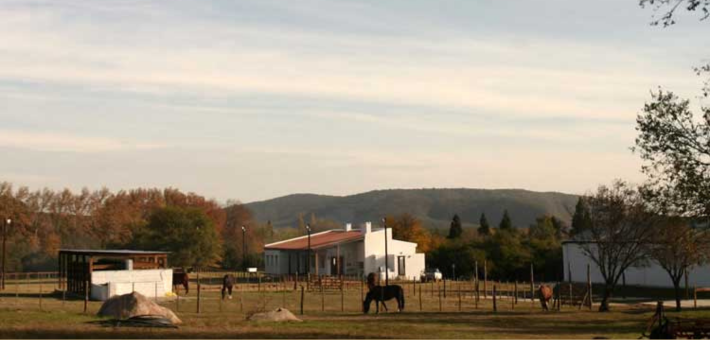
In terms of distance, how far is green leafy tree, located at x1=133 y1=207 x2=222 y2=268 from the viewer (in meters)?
94.1

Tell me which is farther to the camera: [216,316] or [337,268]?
[337,268]

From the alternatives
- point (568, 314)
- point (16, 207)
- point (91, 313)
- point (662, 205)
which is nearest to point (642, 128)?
point (662, 205)

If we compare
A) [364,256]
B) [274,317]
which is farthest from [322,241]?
[274,317]

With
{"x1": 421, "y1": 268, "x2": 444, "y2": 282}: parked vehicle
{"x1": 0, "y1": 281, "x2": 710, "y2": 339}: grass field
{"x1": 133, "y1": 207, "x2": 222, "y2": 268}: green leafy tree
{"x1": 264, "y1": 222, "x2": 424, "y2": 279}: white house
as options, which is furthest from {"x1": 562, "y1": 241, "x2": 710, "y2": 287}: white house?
{"x1": 133, "y1": 207, "x2": 222, "y2": 268}: green leafy tree

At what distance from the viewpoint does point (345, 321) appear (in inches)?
1345

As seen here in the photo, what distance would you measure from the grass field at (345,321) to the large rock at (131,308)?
779mm

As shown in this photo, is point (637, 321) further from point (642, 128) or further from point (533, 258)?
point (533, 258)

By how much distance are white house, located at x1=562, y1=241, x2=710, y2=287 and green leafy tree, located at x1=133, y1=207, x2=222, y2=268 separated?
37983mm

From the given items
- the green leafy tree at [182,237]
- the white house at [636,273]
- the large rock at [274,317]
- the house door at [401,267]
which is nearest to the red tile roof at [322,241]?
the house door at [401,267]

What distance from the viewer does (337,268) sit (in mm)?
81750

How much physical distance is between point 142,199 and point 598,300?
94.7 m

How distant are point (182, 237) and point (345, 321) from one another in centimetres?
6298

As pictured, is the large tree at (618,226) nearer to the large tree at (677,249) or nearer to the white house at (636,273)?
the large tree at (677,249)

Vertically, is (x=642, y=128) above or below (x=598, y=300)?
above
